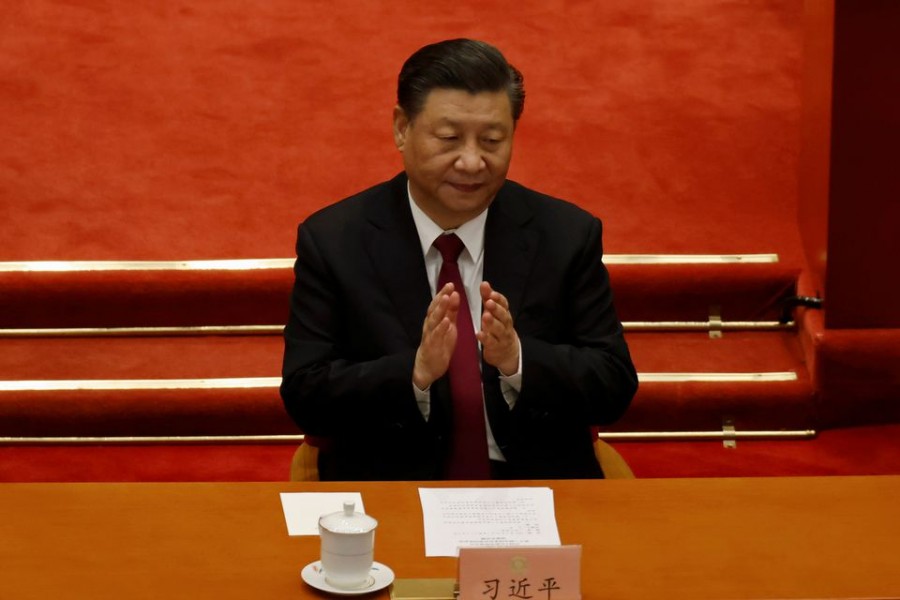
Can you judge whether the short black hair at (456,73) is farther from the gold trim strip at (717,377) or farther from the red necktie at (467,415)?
the gold trim strip at (717,377)

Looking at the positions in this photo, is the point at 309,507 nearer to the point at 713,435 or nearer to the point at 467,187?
the point at 467,187

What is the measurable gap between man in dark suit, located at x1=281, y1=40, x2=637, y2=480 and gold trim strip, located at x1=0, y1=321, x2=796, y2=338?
1291 millimetres

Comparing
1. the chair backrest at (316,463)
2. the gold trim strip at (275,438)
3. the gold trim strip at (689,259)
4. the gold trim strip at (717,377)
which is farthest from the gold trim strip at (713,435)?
the chair backrest at (316,463)

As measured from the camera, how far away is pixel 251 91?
13.7 feet

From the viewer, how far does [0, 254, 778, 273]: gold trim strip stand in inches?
139

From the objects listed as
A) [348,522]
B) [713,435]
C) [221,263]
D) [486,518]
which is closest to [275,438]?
[221,263]

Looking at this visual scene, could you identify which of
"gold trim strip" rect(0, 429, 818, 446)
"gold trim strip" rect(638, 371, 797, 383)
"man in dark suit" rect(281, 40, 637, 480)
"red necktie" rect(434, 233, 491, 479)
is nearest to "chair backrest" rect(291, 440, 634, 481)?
"man in dark suit" rect(281, 40, 637, 480)

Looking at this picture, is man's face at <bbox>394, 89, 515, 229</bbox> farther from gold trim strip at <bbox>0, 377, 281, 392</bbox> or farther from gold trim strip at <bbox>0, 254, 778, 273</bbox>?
gold trim strip at <bbox>0, 254, 778, 273</bbox>

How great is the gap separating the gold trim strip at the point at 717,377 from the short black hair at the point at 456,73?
135 centimetres

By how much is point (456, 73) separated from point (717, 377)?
1.53 m

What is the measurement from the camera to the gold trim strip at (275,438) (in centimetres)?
329

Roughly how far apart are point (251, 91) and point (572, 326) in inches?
84.6

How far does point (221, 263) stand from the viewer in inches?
140

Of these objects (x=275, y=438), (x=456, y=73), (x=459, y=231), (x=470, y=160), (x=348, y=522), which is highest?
(x=456, y=73)
